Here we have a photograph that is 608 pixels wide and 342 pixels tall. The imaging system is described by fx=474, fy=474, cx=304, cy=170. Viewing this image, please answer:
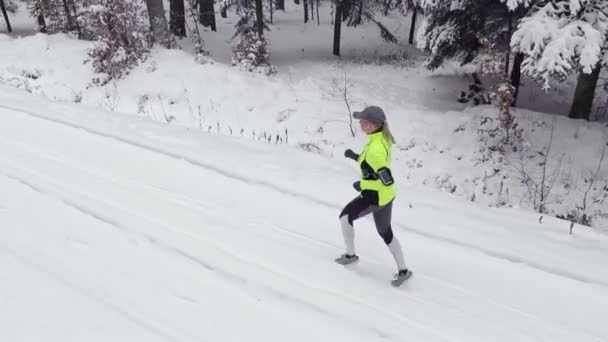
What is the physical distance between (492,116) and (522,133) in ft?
2.54

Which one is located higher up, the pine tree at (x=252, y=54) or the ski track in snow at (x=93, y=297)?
the pine tree at (x=252, y=54)

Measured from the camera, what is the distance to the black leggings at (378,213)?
4555 mm

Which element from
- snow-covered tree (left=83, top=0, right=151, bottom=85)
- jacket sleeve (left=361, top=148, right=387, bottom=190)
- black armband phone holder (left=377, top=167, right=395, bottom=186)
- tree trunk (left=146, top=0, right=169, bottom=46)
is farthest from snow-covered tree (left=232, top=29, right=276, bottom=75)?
black armband phone holder (left=377, top=167, right=395, bottom=186)

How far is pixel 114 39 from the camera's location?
1295 cm

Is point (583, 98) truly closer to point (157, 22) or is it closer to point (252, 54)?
point (252, 54)

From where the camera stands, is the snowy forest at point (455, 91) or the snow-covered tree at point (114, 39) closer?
the snowy forest at point (455, 91)

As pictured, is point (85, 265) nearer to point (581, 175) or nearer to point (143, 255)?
point (143, 255)

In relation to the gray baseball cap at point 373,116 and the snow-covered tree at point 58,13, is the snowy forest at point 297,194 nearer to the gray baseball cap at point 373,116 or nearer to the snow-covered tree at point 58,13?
the gray baseball cap at point 373,116

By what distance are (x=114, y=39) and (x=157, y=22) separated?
1.69 metres

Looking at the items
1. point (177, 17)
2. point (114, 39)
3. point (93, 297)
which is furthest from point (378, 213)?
point (177, 17)

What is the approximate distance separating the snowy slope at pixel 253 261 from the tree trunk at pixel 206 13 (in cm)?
1731

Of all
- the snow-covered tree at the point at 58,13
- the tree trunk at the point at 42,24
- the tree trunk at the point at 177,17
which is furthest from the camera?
the tree trunk at the point at 42,24

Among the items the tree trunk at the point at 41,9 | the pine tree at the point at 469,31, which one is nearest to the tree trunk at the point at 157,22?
the pine tree at the point at 469,31

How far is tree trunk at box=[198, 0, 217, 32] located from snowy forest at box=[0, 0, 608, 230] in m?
6.09
